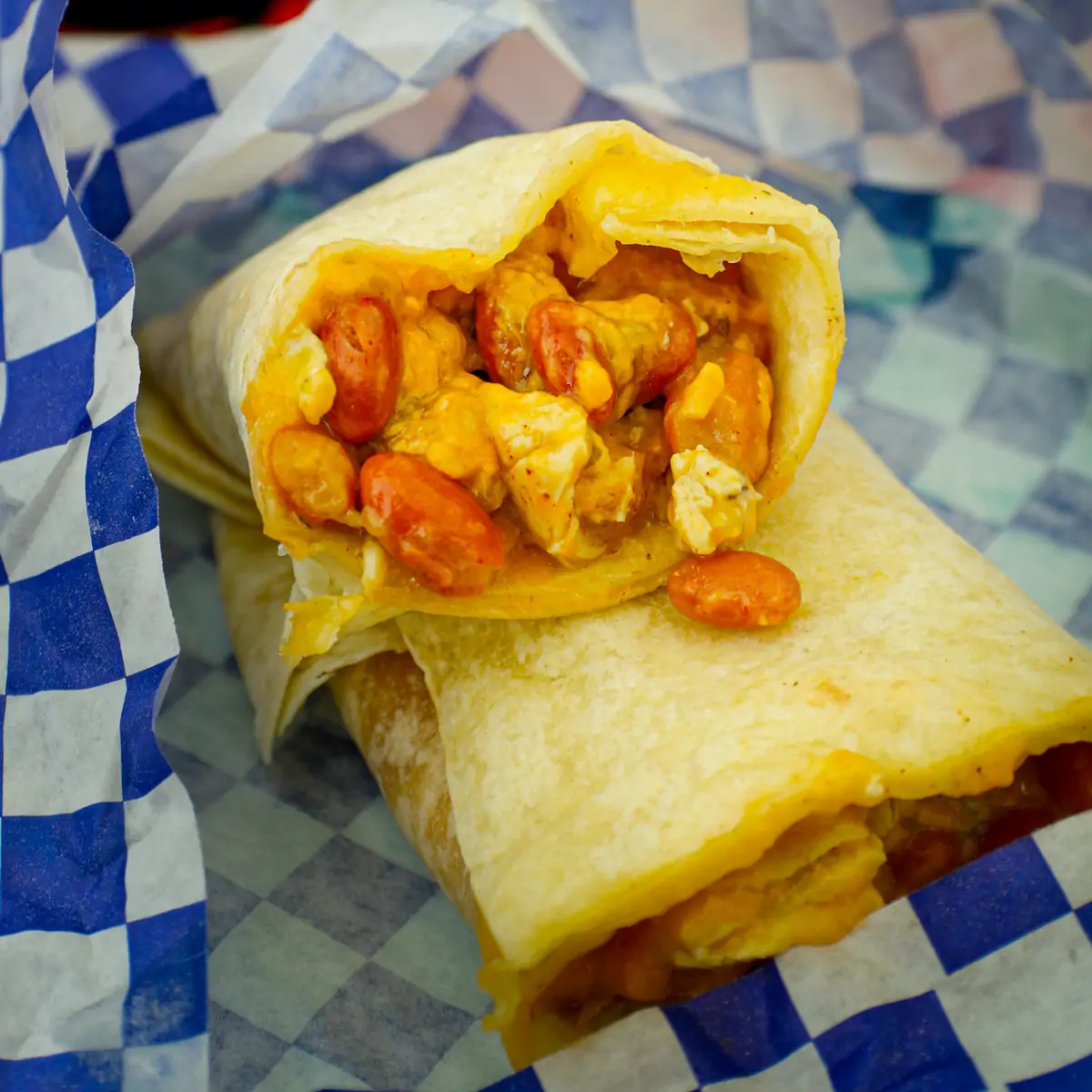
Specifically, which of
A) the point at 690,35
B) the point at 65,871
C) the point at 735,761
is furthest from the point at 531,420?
the point at 690,35

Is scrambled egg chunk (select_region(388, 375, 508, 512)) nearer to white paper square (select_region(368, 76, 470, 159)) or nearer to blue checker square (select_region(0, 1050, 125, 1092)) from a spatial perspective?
blue checker square (select_region(0, 1050, 125, 1092))

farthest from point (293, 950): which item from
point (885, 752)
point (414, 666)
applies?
point (885, 752)

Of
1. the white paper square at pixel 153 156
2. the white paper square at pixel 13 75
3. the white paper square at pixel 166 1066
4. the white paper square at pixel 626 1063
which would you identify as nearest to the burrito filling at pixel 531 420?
the white paper square at pixel 13 75

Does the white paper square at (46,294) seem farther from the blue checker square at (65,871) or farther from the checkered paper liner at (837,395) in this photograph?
the blue checker square at (65,871)

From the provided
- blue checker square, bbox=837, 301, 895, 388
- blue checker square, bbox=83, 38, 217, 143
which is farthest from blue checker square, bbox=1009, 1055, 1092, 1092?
blue checker square, bbox=83, 38, 217, 143

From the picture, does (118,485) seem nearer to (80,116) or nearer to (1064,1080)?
(80,116)

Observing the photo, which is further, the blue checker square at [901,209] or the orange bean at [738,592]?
the blue checker square at [901,209]

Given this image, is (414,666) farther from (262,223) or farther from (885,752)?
(262,223)

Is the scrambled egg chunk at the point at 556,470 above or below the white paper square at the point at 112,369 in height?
below
